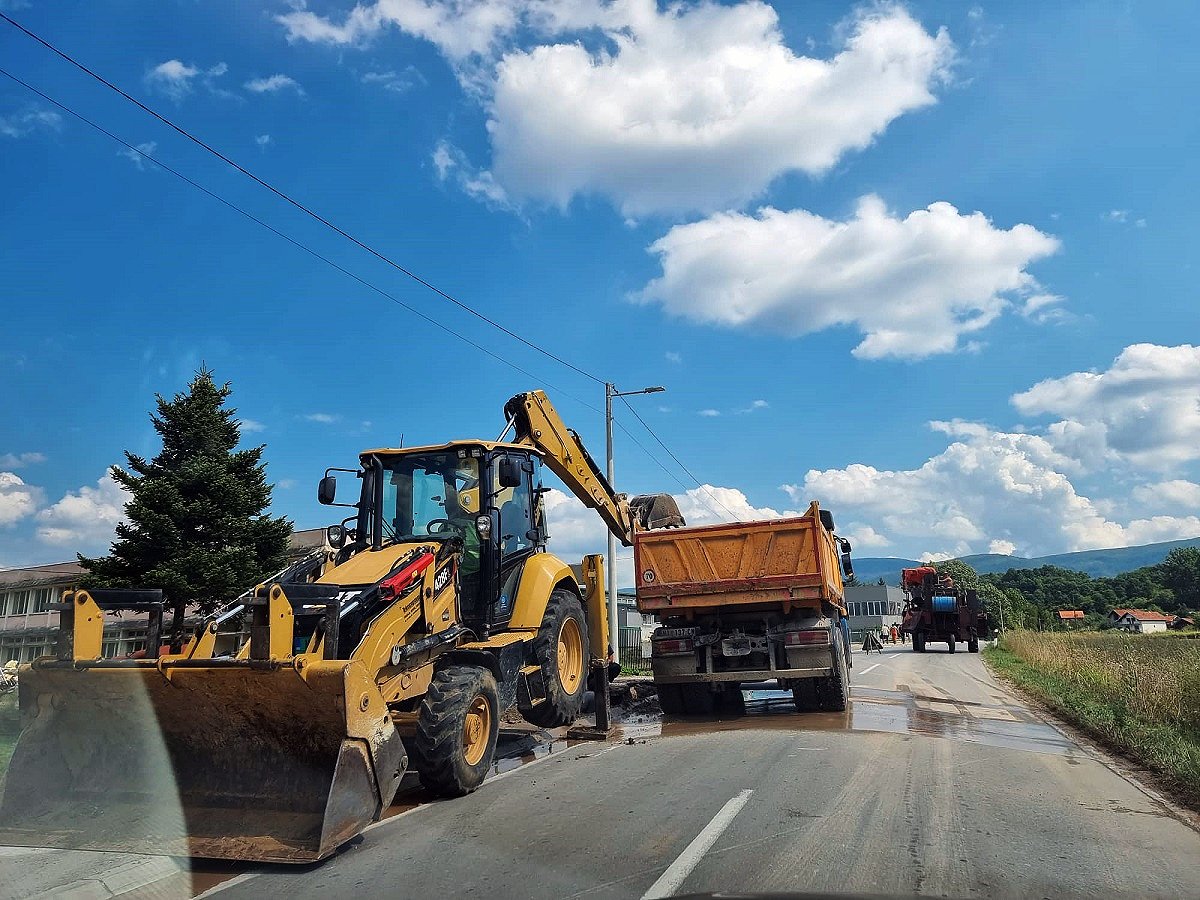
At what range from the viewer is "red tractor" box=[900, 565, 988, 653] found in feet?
116

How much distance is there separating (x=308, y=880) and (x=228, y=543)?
1780 cm

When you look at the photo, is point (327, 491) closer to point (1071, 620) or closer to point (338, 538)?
point (338, 538)

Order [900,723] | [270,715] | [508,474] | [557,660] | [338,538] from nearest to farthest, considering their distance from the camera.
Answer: [270,715] → [508,474] → [338,538] → [557,660] → [900,723]

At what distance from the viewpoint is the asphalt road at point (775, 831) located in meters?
4.71

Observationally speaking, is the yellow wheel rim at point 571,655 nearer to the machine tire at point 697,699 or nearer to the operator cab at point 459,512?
the operator cab at point 459,512

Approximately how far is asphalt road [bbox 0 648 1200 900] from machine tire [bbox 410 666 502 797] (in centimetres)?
20

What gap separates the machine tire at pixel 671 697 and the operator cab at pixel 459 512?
440cm

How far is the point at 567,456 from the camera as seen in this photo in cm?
1162

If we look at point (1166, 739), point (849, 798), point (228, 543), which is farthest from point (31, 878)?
point (228, 543)

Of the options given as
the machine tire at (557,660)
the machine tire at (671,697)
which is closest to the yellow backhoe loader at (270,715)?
the machine tire at (557,660)

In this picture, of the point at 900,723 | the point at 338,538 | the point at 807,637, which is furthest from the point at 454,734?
the point at 900,723

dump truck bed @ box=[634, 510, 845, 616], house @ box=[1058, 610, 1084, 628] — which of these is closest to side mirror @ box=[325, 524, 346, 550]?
dump truck bed @ box=[634, 510, 845, 616]

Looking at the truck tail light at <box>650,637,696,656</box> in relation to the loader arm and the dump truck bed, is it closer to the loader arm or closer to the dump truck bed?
the dump truck bed

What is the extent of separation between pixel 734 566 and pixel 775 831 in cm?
647
